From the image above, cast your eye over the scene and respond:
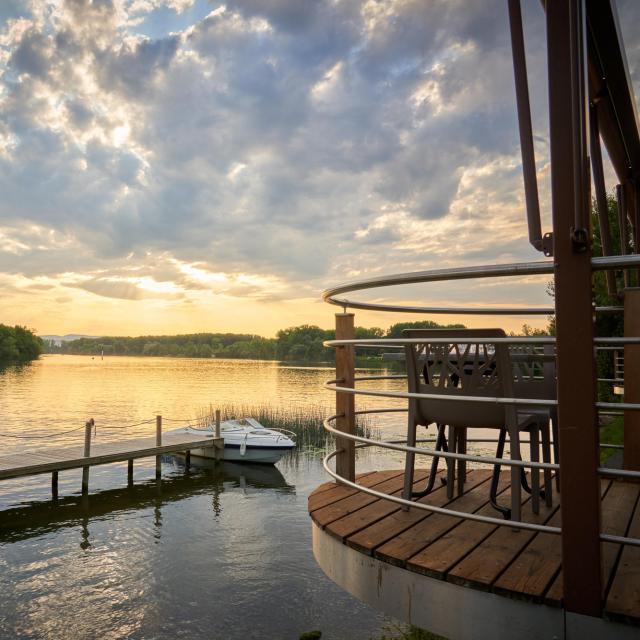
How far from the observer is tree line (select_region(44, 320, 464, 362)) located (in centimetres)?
7306

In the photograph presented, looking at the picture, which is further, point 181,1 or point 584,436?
point 181,1

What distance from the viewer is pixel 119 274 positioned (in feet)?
167

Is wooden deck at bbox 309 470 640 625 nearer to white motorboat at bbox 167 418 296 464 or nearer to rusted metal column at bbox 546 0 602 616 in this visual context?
rusted metal column at bbox 546 0 602 616

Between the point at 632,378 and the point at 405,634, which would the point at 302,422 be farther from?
the point at 632,378

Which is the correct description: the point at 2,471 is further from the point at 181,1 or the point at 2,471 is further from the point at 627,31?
the point at 627,31

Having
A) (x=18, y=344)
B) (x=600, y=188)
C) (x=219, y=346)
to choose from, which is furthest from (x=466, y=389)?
(x=18, y=344)

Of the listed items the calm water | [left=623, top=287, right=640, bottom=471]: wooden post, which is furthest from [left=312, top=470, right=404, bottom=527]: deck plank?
the calm water

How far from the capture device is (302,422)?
787 inches

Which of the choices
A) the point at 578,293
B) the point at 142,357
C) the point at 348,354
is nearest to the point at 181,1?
the point at 348,354

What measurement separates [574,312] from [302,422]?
1898 cm

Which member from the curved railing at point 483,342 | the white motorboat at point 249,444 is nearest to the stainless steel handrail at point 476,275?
the curved railing at point 483,342

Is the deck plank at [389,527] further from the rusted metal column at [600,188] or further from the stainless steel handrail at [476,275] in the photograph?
the rusted metal column at [600,188]

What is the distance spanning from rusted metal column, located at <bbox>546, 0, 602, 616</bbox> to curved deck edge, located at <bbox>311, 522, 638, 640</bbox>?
0.06m

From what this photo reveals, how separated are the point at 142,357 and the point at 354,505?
112771mm
